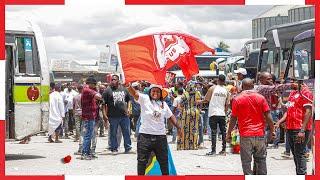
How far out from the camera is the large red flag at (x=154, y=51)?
7953 mm

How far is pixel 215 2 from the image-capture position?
8031 millimetres

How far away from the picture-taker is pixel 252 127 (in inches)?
294

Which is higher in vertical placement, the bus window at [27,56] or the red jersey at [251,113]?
the bus window at [27,56]

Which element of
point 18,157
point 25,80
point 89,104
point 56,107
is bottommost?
point 18,157

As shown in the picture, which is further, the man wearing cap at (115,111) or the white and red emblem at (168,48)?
the man wearing cap at (115,111)

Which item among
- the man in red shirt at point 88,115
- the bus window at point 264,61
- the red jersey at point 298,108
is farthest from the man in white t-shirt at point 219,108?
the bus window at point 264,61

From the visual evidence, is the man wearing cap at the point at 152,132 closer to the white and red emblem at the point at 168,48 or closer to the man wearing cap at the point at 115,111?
the white and red emblem at the point at 168,48

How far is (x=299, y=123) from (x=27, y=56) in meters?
5.57

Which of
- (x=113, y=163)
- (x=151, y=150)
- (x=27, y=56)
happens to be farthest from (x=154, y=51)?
(x=27, y=56)

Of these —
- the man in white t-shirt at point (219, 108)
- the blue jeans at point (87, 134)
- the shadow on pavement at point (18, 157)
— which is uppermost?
the man in white t-shirt at point (219, 108)

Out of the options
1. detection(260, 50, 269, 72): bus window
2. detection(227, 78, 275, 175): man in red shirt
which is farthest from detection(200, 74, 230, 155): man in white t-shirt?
detection(260, 50, 269, 72): bus window

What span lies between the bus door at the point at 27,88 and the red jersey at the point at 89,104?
3.28 ft

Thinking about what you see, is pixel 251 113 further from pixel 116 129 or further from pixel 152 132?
pixel 116 129

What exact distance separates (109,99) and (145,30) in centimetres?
423
